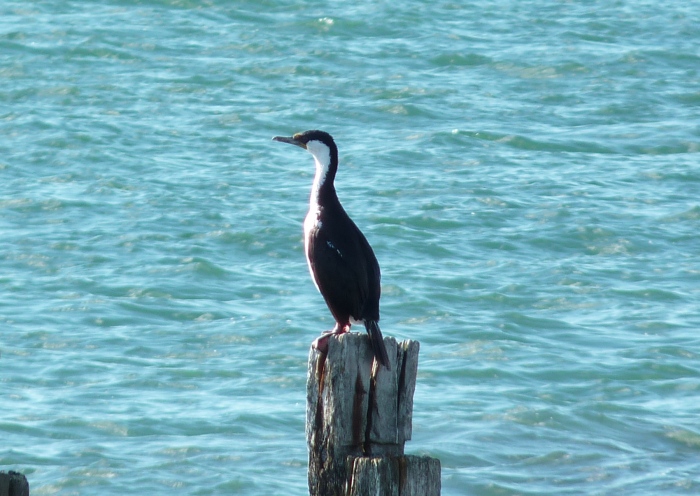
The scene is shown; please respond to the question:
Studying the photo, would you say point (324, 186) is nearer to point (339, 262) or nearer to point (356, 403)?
point (339, 262)

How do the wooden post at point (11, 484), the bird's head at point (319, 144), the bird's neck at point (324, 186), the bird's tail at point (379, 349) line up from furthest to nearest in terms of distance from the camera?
1. the bird's head at point (319, 144)
2. the bird's neck at point (324, 186)
3. the bird's tail at point (379, 349)
4. the wooden post at point (11, 484)

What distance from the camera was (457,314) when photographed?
35.0 ft

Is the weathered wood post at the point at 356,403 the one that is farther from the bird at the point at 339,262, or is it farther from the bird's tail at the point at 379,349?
the bird at the point at 339,262

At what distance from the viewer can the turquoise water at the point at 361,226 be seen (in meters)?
8.32

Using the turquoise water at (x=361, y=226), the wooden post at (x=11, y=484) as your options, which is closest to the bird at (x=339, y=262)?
the wooden post at (x=11, y=484)

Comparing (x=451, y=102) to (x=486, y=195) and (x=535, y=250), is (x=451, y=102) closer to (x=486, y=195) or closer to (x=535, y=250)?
(x=486, y=195)

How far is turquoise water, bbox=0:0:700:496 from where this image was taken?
8.32 m

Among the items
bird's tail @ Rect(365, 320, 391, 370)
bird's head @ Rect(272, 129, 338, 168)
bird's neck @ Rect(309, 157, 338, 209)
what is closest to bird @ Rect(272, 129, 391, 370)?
bird's neck @ Rect(309, 157, 338, 209)

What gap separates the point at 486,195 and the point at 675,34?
787 cm

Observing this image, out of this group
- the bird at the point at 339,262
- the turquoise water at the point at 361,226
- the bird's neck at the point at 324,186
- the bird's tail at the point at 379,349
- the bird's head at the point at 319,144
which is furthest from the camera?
the turquoise water at the point at 361,226

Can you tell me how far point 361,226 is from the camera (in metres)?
12.5

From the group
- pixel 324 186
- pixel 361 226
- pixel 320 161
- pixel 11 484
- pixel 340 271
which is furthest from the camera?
pixel 361 226

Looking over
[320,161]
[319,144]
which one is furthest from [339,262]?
[319,144]

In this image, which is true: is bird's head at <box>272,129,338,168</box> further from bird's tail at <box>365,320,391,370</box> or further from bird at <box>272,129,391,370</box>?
bird's tail at <box>365,320,391,370</box>
